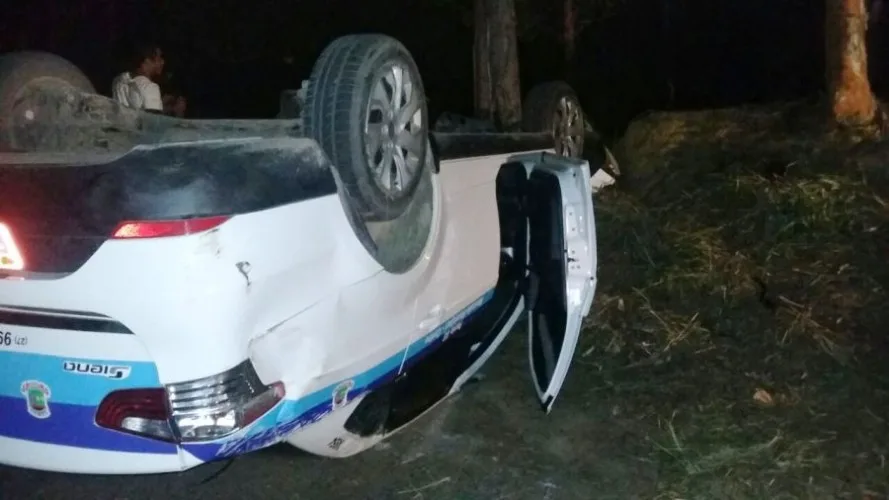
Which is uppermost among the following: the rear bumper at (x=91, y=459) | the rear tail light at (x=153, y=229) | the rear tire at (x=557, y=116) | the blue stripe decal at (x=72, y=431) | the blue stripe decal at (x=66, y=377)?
the rear tire at (x=557, y=116)

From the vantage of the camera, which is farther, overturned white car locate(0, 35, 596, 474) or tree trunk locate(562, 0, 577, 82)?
tree trunk locate(562, 0, 577, 82)

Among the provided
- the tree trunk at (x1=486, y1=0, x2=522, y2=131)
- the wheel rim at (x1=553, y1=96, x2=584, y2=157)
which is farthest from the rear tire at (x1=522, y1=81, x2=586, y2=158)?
the tree trunk at (x1=486, y1=0, x2=522, y2=131)

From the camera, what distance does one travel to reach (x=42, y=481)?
359 cm

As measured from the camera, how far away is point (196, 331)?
2.35 metres

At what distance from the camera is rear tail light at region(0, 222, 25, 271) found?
94.5 inches

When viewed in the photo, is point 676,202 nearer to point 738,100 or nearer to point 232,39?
point 738,100

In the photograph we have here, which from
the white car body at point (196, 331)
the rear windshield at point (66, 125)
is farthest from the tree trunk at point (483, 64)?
the white car body at point (196, 331)

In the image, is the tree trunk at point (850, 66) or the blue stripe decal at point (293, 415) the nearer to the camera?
the blue stripe decal at point (293, 415)

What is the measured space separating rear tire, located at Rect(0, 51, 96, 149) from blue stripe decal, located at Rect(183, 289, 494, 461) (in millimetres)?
1472

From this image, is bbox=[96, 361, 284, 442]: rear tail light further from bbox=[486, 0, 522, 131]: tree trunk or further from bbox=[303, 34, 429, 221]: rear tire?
bbox=[486, 0, 522, 131]: tree trunk

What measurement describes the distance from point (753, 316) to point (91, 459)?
3.85 meters

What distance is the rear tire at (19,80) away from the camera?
10.2 feet

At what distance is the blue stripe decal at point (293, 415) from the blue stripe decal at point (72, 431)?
126 millimetres

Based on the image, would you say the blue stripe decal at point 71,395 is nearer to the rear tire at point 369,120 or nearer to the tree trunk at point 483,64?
the rear tire at point 369,120
